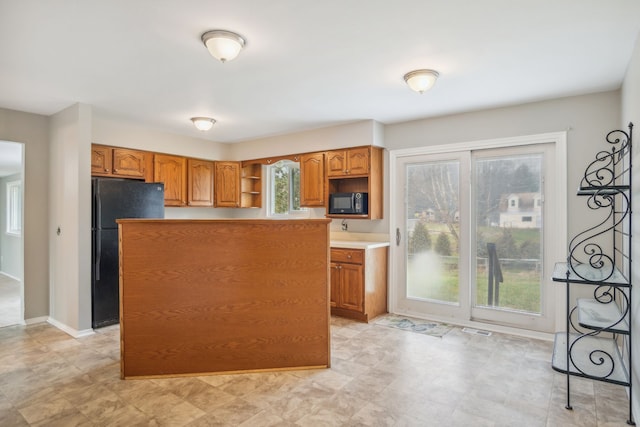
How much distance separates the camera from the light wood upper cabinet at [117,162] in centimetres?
458

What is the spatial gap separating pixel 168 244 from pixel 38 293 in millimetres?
2728

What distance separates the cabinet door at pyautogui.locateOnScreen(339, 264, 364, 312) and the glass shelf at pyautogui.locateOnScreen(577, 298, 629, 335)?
2.15 metres

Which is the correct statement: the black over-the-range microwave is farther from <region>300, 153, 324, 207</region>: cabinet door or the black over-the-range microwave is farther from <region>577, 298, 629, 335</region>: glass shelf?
<region>577, 298, 629, 335</region>: glass shelf

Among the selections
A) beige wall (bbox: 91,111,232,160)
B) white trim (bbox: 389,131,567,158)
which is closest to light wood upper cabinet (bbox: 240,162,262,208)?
beige wall (bbox: 91,111,232,160)

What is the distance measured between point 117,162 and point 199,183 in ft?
4.28

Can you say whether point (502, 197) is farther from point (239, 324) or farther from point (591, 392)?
point (239, 324)

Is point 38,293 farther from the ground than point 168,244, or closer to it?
closer to it

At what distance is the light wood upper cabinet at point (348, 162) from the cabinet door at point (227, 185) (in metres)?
1.84

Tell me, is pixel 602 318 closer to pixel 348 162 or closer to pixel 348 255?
pixel 348 255

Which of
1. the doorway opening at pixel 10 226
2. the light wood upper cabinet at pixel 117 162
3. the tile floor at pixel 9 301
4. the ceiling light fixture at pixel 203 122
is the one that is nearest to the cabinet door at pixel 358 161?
the ceiling light fixture at pixel 203 122

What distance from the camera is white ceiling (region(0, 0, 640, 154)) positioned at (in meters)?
2.15

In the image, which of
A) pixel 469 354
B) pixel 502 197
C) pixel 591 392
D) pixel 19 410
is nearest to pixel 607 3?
pixel 502 197

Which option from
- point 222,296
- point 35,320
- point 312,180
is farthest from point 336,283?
point 35,320

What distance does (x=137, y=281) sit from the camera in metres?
2.87
